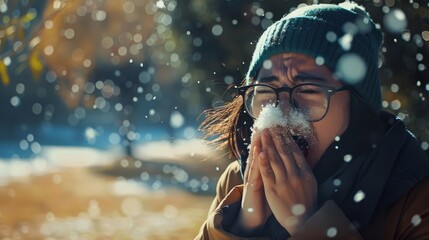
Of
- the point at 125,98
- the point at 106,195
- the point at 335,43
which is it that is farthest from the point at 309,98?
the point at 125,98

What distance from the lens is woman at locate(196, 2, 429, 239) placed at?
7.89 ft

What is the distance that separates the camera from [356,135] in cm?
254

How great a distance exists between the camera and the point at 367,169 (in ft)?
8.14

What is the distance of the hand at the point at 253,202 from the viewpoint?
2.56 meters

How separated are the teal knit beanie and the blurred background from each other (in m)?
0.70

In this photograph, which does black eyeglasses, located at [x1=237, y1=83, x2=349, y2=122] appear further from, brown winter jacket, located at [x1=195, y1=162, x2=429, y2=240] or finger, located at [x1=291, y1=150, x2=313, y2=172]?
brown winter jacket, located at [x1=195, y1=162, x2=429, y2=240]

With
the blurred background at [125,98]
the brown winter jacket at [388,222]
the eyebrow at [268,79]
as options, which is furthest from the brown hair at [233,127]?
the brown winter jacket at [388,222]

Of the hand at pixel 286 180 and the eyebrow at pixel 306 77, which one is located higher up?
the eyebrow at pixel 306 77

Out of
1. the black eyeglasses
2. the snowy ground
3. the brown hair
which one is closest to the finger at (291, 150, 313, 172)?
the black eyeglasses

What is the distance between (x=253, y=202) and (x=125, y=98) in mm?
19349

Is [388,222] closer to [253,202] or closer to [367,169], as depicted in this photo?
[367,169]

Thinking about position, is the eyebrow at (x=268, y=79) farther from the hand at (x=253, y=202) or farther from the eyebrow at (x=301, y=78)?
the hand at (x=253, y=202)

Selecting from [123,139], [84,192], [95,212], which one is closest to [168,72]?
[123,139]

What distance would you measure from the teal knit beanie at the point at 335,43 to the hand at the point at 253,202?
0.35 metres
